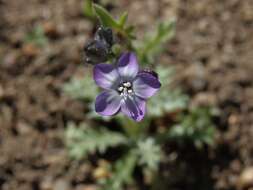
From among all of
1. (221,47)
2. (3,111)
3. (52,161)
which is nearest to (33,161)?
(52,161)

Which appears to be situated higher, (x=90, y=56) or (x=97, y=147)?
(x=97, y=147)

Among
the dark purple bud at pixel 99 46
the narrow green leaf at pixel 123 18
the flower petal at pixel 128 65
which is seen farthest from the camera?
the narrow green leaf at pixel 123 18

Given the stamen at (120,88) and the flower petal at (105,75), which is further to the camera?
the stamen at (120,88)

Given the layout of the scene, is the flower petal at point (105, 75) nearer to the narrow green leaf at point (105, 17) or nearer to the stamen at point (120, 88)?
the stamen at point (120, 88)

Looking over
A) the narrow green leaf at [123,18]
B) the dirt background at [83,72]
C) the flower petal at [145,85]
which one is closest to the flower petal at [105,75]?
the flower petal at [145,85]

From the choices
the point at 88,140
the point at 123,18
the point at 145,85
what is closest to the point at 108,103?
the point at 145,85

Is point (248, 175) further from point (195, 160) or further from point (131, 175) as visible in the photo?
point (131, 175)
